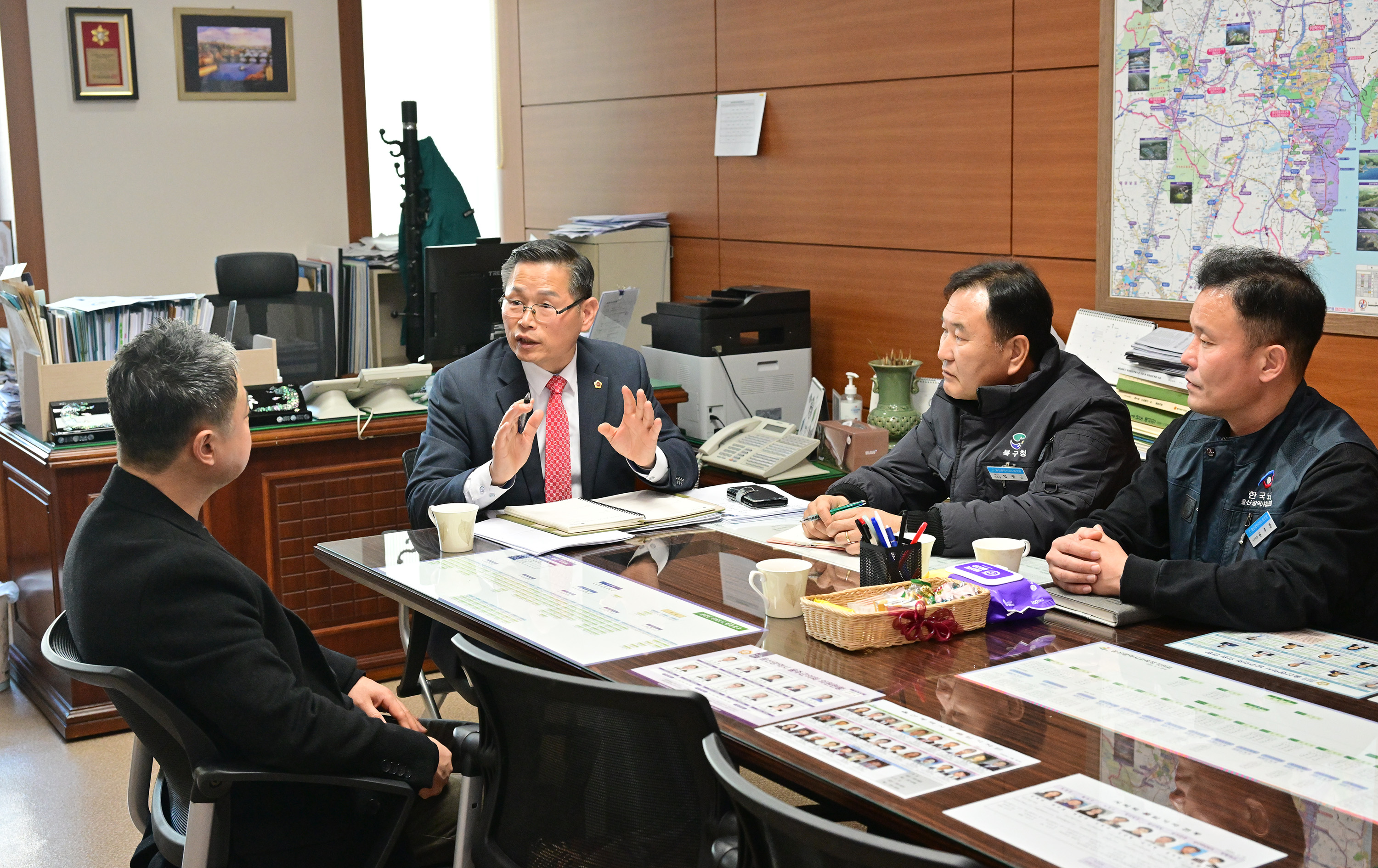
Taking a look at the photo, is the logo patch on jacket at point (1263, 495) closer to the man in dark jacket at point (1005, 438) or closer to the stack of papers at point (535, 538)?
the man in dark jacket at point (1005, 438)

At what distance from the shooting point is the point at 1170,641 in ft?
6.14

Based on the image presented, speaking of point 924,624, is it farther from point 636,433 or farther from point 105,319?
point 105,319

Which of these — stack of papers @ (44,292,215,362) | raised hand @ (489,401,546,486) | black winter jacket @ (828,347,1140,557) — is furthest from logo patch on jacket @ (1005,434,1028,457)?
stack of papers @ (44,292,215,362)

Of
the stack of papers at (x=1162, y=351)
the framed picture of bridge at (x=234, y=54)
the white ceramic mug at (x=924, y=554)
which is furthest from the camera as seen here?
the framed picture of bridge at (x=234, y=54)

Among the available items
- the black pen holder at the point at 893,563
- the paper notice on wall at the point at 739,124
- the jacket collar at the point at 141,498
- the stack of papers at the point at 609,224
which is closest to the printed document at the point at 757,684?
the black pen holder at the point at 893,563

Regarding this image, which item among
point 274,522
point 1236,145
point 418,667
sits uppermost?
point 1236,145

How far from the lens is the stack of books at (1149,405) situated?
3.17 meters

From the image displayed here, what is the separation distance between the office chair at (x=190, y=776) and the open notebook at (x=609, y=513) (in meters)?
0.76

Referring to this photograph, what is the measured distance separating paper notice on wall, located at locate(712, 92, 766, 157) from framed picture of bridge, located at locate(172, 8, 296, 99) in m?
2.76

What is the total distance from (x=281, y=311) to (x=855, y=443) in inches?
101

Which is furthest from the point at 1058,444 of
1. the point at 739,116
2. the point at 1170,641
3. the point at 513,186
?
the point at 513,186

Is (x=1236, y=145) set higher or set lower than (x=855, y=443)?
higher

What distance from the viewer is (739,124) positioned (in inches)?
186

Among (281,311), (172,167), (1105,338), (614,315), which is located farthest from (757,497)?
(172,167)
